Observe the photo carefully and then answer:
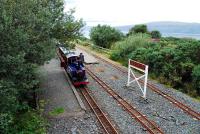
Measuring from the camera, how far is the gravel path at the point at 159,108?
50.4ft

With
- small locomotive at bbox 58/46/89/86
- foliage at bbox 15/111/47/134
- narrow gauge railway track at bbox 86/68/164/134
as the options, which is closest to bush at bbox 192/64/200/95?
narrow gauge railway track at bbox 86/68/164/134

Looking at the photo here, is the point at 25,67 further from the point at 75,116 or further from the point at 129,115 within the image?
the point at 129,115

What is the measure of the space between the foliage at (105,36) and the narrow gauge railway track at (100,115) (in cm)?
3395

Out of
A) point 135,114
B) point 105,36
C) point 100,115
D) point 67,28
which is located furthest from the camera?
point 105,36

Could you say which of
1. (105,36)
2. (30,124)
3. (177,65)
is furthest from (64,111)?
(105,36)

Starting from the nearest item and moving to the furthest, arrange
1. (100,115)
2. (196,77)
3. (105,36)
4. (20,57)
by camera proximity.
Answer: (20,57), (100,115), (196,77), (105,36)

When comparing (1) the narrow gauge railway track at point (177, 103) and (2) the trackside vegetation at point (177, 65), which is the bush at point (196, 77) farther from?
(1) the narrow gauge railway track at point (177, 103)

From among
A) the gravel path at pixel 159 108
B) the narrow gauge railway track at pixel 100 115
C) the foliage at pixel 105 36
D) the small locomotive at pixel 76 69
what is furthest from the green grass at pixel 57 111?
the foliage at pixel 105 36

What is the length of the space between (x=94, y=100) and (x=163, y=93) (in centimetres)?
518

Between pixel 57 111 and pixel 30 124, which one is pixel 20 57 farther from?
pixel 57 111

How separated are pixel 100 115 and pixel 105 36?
39394 millimetres

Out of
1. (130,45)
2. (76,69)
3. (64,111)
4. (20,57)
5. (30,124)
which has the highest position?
(20,57)

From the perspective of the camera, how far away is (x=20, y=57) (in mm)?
12094

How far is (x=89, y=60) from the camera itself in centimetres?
3688
